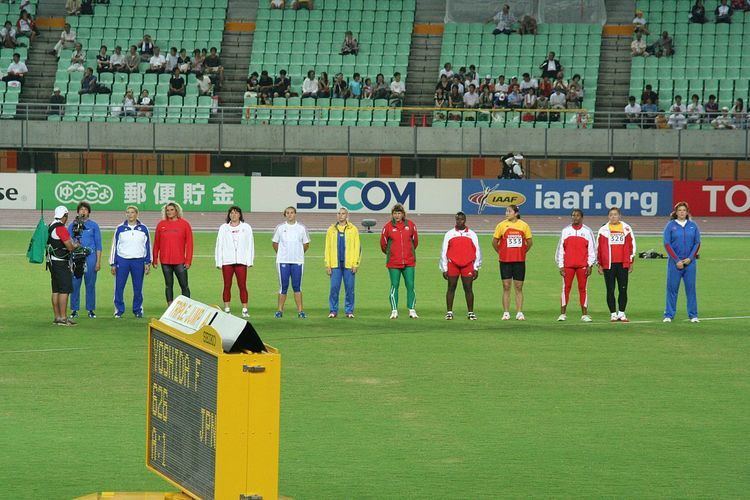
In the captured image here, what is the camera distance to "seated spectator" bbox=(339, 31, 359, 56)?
4797 cm

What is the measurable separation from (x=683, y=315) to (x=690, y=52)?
95.0 feet

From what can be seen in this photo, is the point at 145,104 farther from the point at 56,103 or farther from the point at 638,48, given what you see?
the point at 638,48

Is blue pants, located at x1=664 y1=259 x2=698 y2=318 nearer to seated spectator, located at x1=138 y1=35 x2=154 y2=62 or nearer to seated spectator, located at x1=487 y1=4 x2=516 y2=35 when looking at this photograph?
seated spectator, located at x1=487 y1=4 x2=516 y2=35

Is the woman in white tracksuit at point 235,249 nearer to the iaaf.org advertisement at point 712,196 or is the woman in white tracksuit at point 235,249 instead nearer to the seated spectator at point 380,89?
the iaaf.org advertisement at point 712,196

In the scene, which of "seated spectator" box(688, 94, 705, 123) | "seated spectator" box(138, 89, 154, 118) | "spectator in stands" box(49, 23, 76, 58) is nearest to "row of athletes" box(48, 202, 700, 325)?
"seated spectator" box(138, 89, 154, 118)

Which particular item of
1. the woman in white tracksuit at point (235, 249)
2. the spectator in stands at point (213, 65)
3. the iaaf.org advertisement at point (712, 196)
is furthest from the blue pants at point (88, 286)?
the spectator in stands at point (213, 65)

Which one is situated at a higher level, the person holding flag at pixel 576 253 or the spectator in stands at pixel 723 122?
the spectator in stands at pixel 723 122

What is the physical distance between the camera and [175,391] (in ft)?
24.2

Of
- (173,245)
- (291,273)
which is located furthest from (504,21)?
(173,245)

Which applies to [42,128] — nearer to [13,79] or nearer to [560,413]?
[13,79]

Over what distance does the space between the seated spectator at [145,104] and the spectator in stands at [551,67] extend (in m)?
14.6

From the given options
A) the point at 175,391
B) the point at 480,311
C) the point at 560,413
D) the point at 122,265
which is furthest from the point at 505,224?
the point at 175,391

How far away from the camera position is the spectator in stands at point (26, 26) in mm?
48406

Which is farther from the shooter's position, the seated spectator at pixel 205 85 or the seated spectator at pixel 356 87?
the seated spectator at pixel 205 85
